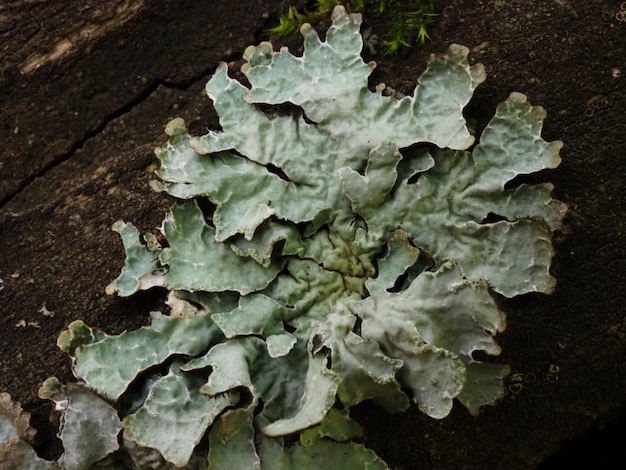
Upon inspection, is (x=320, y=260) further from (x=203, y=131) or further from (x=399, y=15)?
(x=399, y=15)

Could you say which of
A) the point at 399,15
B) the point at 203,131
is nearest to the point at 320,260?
the point at 203,131

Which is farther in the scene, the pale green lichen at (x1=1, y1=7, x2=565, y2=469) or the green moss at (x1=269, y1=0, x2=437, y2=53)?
the green moss at (x1=269, y1=0, x2=437, y2=53)

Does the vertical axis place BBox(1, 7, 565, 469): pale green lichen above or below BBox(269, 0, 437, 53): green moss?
below

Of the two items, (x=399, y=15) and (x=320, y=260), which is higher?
(x=399, y=15)

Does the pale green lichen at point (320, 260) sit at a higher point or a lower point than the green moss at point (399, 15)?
lower

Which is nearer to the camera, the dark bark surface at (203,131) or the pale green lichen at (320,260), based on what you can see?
the pale green lichen at (320,260)

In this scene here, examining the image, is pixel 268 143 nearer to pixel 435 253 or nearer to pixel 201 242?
pixel 201 242
